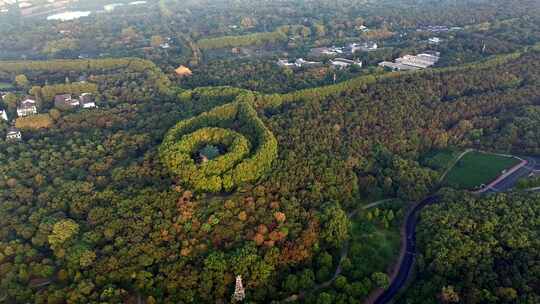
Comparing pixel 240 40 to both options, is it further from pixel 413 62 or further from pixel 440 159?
pixel 440 159

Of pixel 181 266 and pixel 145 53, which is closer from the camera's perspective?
pixel 181 266

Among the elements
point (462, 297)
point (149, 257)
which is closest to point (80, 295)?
point (149, 257)

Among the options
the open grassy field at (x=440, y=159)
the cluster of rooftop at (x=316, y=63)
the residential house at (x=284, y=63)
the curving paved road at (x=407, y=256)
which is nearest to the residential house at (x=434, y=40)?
the cluster of rooftop at (x=316, y=63)

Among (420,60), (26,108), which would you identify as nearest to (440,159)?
(420,60)

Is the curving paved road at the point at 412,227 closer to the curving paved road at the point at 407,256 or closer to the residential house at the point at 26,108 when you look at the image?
the curving paved road at the point at 407,256

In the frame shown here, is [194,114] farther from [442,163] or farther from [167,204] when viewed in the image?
[442,163]
